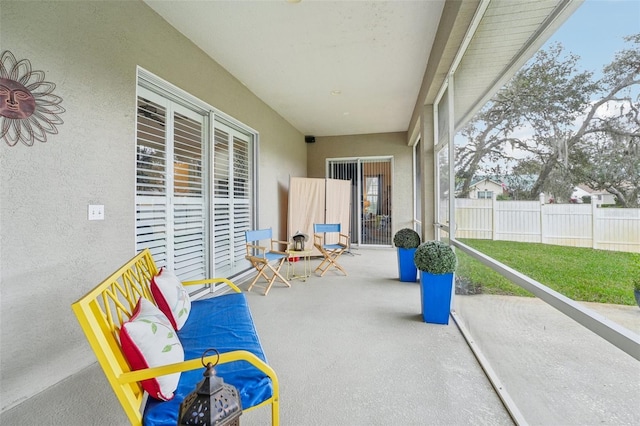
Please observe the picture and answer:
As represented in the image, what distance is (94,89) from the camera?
2012 millimetres

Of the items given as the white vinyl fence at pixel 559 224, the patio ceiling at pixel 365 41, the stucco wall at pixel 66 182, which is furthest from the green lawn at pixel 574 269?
the stucco wall at pixel 66 182

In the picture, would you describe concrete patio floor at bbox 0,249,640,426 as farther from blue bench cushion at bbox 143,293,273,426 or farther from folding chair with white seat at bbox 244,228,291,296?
folding chair with white seat at bbox 244,228,291,296

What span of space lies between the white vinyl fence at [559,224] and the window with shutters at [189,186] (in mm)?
3004

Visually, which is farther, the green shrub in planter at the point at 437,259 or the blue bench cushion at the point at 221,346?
the green shrub in planter at the point at 437,259

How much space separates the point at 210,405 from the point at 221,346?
0.75m

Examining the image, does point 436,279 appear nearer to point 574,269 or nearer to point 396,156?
point 574,269

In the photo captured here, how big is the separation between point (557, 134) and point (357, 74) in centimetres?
315

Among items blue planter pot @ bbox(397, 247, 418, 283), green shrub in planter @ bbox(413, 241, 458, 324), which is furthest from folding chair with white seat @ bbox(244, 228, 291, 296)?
green shrub in planter @ bbox(413, 241, 458, 324)

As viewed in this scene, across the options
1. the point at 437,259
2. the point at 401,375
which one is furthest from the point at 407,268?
the point at 401,375

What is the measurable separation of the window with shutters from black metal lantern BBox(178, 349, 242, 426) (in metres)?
2.19

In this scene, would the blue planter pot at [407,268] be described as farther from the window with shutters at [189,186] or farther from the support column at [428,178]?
the window with shutters at [189,186]

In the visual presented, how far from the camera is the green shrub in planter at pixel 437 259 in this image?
2.46 metres

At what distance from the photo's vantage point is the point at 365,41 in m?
3.04

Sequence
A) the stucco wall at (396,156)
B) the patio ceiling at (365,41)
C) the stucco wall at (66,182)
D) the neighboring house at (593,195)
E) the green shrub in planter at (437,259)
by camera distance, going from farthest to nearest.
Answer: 1. the stucco wall at (396,156)
2. the green shrub in planter at (437,259)
3. the patio ceiling at (365,41)
4. the stucco wall at (66,182)
5. the neighboring house at (593,195)
